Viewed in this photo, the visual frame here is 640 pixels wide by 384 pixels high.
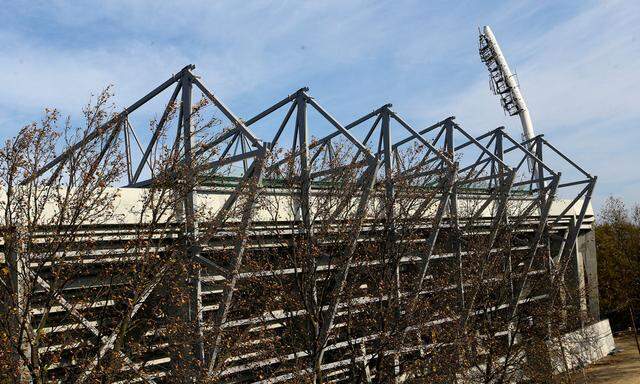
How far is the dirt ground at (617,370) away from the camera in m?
33.8

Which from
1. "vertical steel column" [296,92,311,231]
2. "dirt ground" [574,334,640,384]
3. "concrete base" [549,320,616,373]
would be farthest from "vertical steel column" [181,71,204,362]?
"concrete base" [549,320,616,373]

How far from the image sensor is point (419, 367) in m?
21.5

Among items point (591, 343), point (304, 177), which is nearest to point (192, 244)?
point (304, 177)

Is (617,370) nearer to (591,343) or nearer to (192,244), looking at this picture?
(591,343)

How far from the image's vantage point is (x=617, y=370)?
36.6m

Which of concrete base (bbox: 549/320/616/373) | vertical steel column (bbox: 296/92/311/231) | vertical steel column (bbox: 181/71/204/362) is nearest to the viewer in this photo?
vertical steel column (bbox: 181/71/204/362)

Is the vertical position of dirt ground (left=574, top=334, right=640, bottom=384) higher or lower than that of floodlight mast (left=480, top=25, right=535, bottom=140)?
lower

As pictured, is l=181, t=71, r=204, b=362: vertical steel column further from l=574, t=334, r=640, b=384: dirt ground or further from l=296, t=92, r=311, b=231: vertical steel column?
l=574, t=334, r=640, b=384: dirt ground

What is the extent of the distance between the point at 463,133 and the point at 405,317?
12406 mm

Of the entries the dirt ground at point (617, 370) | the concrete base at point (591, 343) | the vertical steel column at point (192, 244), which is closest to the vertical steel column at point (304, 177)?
the vertical steel column at point (192, 244)

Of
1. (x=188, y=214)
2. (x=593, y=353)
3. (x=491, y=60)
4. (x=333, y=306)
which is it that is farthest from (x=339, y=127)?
(x=491, y=60)

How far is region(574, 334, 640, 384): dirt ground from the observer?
1333 inches

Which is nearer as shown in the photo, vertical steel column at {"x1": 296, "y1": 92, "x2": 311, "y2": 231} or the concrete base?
vertical steel column at {"x1": 296, "y1": 92, "x2": 311, "y2": 231}

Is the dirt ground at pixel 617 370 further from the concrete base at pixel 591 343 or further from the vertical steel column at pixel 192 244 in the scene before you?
the vertical steel column at pixel 192 244
